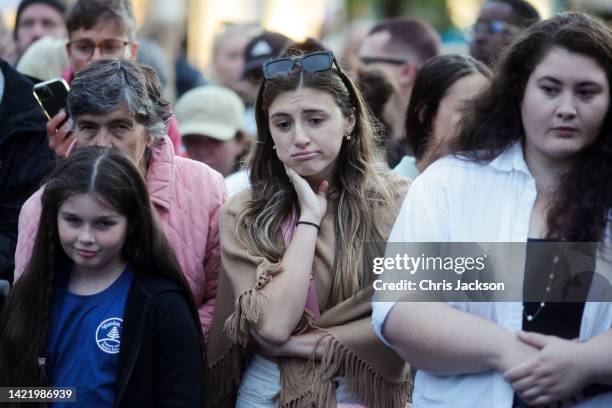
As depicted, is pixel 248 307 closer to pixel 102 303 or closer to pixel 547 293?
pixel 102 303

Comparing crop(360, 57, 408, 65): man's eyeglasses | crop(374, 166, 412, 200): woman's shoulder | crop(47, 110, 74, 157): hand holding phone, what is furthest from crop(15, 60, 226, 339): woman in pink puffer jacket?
crop(360, 57, 408, 65): man's eyeglasses

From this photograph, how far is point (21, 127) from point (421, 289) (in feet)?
6.50

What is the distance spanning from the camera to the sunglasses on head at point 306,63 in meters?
3.91

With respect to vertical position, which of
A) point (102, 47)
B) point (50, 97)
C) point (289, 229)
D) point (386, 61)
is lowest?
point (289, 229)

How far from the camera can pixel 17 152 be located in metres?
4.40

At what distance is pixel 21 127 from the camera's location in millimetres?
4383

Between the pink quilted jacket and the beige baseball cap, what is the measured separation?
2.38 meters

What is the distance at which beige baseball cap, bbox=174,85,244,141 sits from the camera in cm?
652

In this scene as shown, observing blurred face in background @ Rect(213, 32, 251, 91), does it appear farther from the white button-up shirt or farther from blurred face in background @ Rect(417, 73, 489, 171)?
the white button-up shirt

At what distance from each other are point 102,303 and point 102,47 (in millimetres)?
1954

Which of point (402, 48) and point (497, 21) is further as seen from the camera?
point (402, 48)

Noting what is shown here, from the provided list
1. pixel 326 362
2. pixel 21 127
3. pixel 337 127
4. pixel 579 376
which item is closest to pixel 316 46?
pixel 337 127

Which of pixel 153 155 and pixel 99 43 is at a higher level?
pixel 99 43

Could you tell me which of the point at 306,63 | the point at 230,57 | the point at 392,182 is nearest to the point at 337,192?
the point at 392,182
